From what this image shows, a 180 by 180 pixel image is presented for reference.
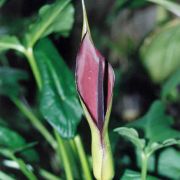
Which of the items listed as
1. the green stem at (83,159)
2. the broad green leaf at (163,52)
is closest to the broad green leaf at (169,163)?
the green stem at (83,159)

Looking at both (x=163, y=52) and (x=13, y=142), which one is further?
(x=163, y=52)

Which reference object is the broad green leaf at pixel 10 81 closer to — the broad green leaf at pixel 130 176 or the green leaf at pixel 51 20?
the green leaf at pixel 51 20

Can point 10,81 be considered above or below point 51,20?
below

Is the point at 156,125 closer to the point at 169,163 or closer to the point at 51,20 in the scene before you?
the point at 169,163

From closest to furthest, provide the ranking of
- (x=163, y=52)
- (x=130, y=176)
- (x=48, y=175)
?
(x=130, y=176) < (x=48, y=175) < (x=163, y=52)

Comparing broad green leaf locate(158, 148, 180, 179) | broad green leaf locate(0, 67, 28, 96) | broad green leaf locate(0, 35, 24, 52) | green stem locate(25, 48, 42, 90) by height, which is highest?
broad green leaf locate(0, 35, 24, 52)

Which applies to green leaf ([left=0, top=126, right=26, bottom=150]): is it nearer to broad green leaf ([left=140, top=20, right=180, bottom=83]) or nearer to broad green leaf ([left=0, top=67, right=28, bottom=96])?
broad green leaf ([left=0, top=67, right=28, bottom=96])

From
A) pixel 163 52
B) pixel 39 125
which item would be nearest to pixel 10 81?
pixel 39 125

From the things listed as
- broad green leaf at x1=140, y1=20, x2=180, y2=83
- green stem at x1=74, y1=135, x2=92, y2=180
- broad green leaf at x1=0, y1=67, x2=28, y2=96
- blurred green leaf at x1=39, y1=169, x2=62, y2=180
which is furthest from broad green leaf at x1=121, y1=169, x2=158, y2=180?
broad green leaf at x1=140, y1=20, x2=180, y2=83

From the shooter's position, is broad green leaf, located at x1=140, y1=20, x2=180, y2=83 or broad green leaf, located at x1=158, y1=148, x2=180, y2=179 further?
broad green leaf, located at x1=140, y1=20, x2=180, y2=83
